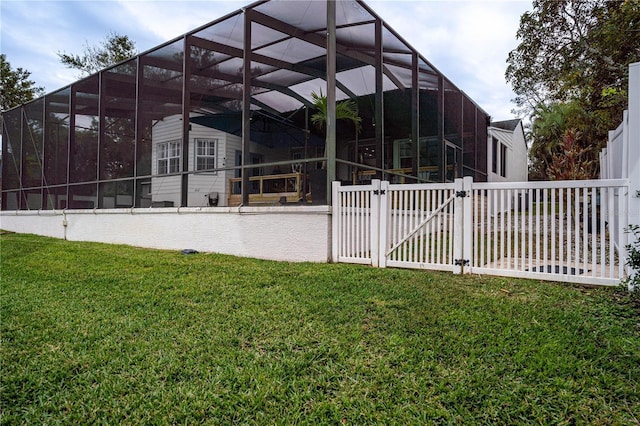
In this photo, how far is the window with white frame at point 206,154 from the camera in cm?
965

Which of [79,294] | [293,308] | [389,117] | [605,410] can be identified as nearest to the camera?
[605,410]

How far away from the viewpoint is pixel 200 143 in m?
9.62

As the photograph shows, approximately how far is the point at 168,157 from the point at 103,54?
1717 centimetres

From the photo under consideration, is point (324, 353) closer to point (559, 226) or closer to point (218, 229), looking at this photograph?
point (559, 226)

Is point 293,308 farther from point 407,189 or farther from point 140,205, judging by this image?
point 140,205

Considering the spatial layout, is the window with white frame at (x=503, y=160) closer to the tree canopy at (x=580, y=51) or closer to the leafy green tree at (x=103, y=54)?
the tree canopy at (x=580, y=51)

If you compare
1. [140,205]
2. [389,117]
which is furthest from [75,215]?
[389,117]

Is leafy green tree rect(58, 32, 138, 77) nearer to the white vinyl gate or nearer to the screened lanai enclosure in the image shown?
the screened lanai enclosure

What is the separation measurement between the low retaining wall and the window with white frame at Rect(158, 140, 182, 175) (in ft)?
3.48

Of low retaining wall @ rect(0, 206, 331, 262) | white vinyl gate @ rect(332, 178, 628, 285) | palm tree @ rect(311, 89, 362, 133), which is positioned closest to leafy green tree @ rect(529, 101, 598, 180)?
palm tree @ rect(311, 89, 362, 133)

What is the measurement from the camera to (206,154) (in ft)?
32.4

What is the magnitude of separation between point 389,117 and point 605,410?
27.3 ft

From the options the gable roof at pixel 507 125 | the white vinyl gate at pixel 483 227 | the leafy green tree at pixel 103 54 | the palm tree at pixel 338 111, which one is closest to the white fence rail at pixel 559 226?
the white vinyl gate at pixel 483 227

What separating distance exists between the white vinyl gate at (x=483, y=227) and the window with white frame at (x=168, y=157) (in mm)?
4732
